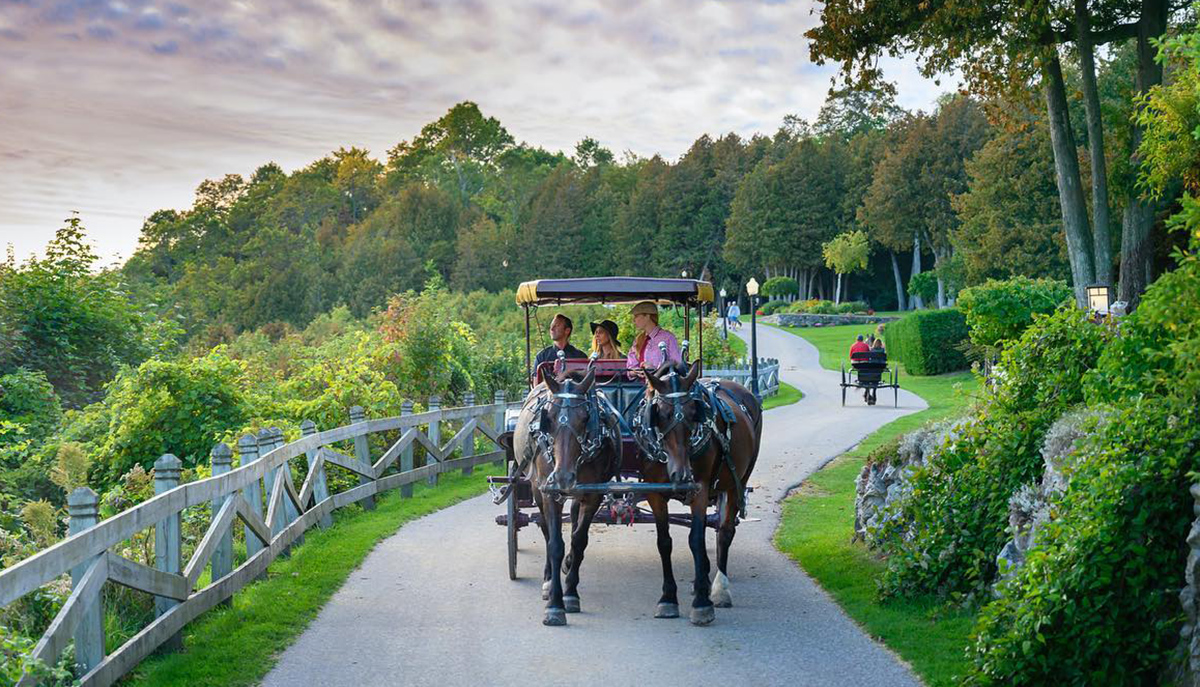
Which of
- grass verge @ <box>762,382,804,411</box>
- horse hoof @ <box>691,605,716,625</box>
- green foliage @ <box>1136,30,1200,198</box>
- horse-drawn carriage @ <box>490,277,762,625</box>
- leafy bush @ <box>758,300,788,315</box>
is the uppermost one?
green foliage @ <box>1136,30,1200,198</box>

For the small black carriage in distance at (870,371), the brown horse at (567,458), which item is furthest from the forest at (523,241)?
the small black carriage in distance at (870,371)

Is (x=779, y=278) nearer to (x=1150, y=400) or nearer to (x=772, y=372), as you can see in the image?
(x=772, y=372)

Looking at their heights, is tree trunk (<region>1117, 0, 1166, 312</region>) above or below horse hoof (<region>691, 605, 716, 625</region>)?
above

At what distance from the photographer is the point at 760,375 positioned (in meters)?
35.4

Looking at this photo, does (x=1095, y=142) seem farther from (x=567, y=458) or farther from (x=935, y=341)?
(x=935, y=341)

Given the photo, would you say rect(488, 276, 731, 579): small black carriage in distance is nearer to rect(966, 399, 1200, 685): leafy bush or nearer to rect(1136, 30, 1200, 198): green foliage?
rect(966, 399, 1200, 685): leafy bush

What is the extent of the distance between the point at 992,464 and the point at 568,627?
11.7ft

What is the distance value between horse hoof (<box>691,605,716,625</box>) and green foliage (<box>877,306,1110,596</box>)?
1581mm

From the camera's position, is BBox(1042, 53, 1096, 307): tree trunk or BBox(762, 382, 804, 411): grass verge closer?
BBox(1042, 53, 1096, 307): tree trunk

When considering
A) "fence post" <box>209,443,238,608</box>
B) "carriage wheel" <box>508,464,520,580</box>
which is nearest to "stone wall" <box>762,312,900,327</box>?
"carriage wheel" <box>508,464,520,580</box>

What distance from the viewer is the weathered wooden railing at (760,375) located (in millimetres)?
33906

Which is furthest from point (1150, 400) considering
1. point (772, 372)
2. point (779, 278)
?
point (779, 278)

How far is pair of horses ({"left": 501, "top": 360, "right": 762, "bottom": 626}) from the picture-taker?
8.68 metres

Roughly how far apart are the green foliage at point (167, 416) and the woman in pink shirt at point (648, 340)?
777 cm
